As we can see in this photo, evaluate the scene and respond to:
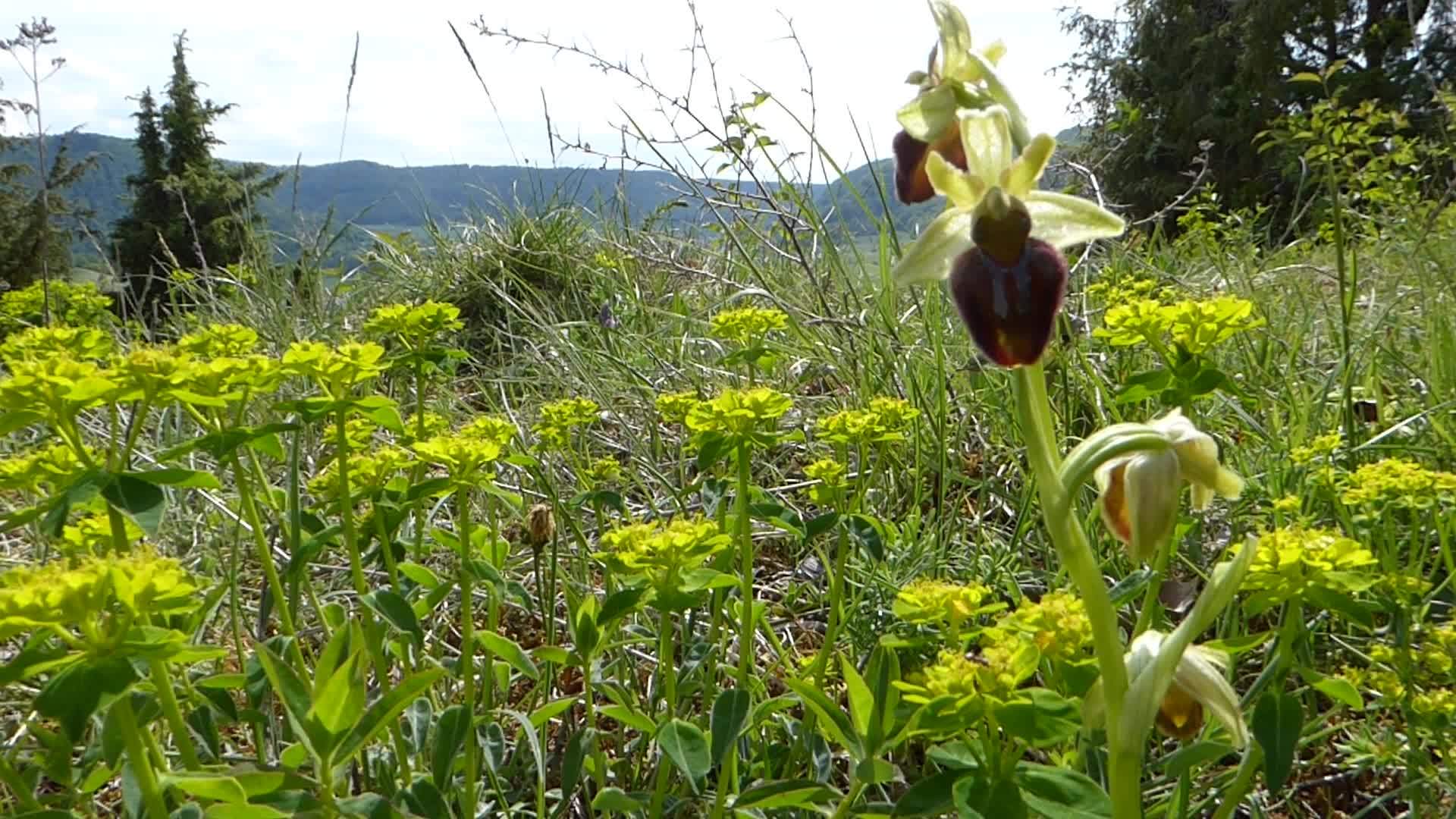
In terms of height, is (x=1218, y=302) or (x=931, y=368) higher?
(x=1218, y=302)

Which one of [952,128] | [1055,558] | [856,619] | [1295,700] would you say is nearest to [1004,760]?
[1295,700]

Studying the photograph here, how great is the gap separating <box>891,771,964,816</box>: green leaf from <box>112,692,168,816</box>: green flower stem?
2.39 feet

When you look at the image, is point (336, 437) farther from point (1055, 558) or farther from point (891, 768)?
point (1055, 558)

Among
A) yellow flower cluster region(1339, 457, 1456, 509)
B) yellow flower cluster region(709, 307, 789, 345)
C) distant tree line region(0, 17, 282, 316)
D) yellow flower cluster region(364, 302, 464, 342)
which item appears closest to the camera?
yellow flower cluster region(1339, 457, 1456, 509)

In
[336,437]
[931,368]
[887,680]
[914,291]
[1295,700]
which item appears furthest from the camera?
[914,291]

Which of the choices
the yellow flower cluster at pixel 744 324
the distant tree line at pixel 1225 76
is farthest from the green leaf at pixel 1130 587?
the distant tree line at pixel 1225 76

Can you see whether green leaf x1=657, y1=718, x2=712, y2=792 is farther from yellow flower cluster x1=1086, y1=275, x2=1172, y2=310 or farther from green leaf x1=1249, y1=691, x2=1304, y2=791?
yellow flower cluster x1=1086, y1=275, x2=1172, y2=310

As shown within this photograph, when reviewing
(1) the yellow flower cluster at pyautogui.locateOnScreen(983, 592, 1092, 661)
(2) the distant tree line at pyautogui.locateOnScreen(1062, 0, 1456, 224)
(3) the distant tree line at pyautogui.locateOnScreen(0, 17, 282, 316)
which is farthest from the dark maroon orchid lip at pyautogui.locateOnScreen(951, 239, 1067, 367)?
(2) the distant tree line at pyautogui.locateOnScreen(1062, 0, 1456, 224)

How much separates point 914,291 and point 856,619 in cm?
158

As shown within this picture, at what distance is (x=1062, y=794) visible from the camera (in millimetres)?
1071

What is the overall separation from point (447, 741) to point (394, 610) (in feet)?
0.61

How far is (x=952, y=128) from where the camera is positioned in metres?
1.22

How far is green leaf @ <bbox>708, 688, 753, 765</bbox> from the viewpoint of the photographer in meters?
1.22

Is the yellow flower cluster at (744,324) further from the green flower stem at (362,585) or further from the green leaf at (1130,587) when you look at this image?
the green leaf at (1130,587)
